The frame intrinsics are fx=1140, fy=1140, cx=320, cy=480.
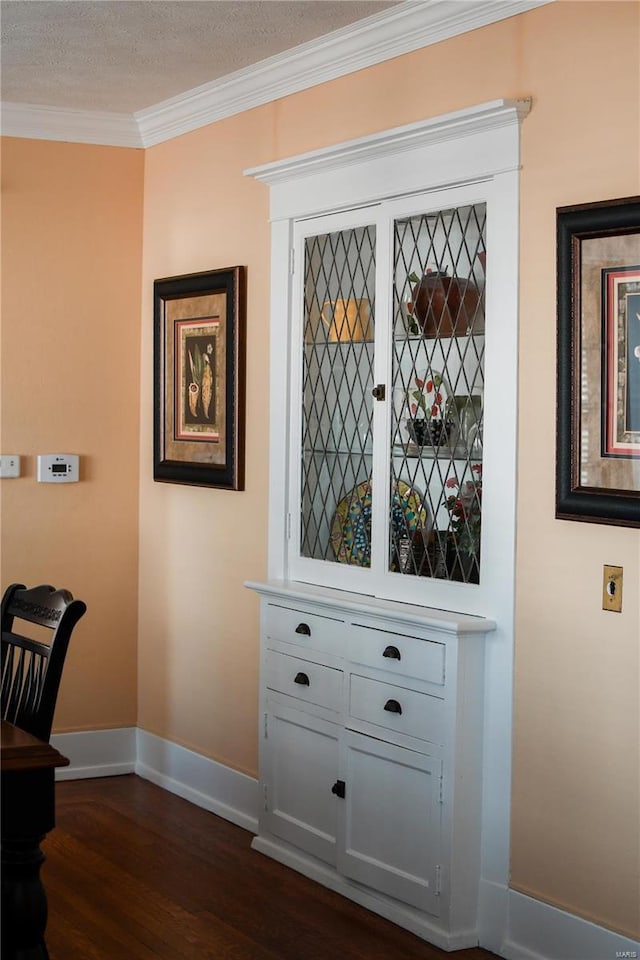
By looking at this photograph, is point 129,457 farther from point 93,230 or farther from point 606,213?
point 606,213

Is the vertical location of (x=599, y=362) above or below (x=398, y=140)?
below

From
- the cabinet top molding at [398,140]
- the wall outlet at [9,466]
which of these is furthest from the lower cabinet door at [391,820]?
the wall outlet at [9,466]

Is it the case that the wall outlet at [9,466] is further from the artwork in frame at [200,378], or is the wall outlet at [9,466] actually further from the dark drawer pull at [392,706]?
the dark drawer pull at [392,706]

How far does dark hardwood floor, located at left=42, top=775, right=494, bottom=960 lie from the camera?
3.19m

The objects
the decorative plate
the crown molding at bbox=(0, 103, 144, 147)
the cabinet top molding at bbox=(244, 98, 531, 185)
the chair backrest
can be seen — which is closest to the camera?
the chair backrest

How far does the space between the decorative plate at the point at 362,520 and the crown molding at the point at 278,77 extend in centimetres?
135

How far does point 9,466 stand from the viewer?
4676 millimetres

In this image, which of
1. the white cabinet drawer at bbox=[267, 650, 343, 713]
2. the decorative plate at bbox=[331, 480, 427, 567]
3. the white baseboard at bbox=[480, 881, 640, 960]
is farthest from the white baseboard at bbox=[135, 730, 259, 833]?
the white baseboard at bbox=[480, 881, 640, 960]

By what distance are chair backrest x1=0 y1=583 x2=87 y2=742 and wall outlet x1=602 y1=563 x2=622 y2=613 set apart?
129 centimetres

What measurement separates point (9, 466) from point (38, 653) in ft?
6.40

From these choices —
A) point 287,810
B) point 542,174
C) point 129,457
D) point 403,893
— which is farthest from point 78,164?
point 403,893

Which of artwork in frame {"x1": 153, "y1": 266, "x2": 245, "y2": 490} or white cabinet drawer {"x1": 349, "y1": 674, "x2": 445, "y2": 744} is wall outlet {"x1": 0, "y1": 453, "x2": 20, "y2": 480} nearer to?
artwork in frame {"x1": 153, "y1": 266, "x2": 245, "y2": 490}

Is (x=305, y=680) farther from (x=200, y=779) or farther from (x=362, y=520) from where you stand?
(x=200, y=779)

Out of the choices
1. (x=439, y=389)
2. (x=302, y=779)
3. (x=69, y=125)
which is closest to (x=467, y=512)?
(x=439, y=389)
